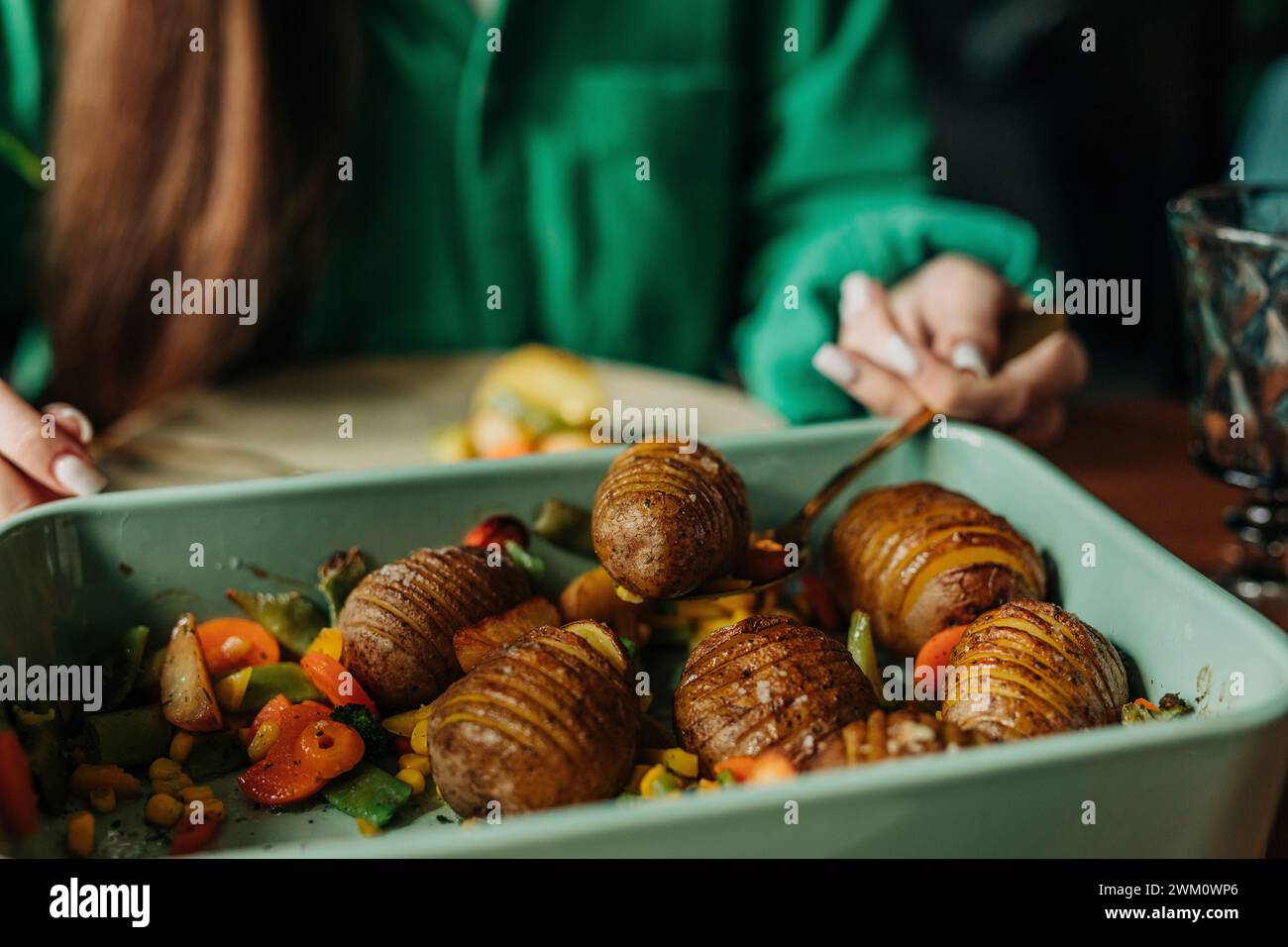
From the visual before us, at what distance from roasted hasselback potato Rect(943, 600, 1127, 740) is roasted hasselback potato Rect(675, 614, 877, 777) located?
60 mm

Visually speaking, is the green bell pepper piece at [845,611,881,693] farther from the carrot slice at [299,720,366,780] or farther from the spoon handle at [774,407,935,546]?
the carrot slice at [299,720,366,780]

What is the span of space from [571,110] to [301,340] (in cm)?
51

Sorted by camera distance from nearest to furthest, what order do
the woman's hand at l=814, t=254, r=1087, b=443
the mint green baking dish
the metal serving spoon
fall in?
1. the mint green baking dish
2. the metal serving spoon
3. the woman's hand at l=814, t=254, r=1087, b=443

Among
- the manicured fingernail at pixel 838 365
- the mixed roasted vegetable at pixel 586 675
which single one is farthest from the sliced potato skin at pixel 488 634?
the manicured fingernail at pixel 838 365

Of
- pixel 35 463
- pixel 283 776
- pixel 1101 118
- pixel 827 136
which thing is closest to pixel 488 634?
pixel 283 776

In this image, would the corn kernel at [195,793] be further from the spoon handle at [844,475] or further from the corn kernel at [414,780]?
the spoon handle at [844,475]

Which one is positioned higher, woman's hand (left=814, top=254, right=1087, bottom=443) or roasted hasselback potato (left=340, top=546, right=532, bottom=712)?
woman's hand (left=814, top=254, right=1087, bottom=443)

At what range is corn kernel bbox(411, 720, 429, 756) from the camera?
0.75 m

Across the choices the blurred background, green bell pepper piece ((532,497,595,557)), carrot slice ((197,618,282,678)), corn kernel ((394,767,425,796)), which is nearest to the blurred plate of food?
green bell pepper piece ((532,497,595,557))

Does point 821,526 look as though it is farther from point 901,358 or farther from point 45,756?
point 45,756

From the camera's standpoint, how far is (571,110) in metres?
1.71

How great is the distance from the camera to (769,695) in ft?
2.20
